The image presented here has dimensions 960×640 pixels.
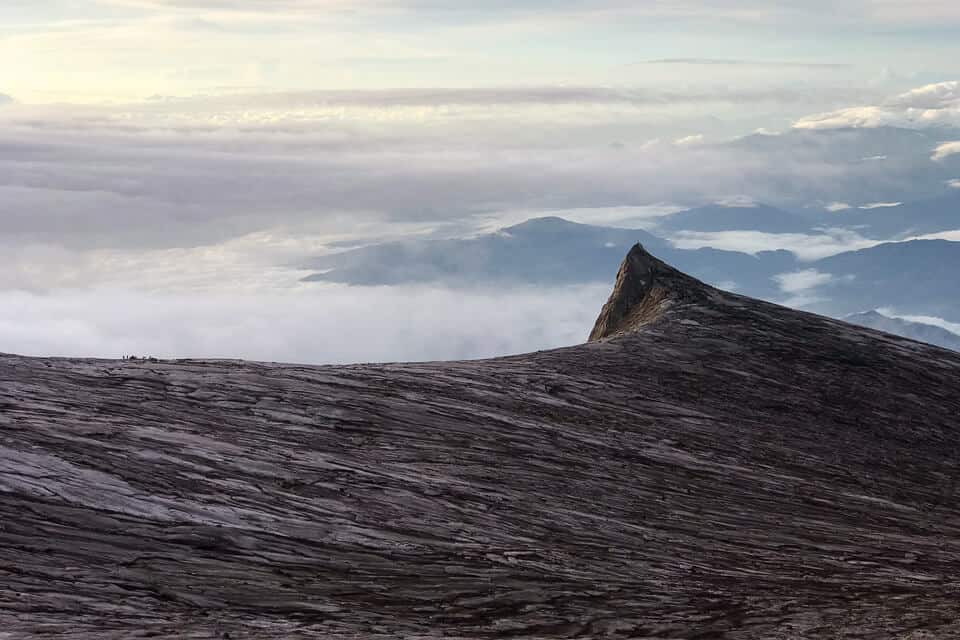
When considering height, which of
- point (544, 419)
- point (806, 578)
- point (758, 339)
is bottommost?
point (806, 578)

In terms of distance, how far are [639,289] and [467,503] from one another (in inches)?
1111

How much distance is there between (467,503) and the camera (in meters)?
21.2

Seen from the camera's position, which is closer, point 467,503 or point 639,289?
point 467,503

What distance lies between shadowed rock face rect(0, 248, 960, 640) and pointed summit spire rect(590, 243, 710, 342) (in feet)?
35.9

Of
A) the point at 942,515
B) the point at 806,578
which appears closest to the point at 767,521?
the point at 806,578

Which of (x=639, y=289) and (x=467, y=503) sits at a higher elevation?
(x=639, y=289)

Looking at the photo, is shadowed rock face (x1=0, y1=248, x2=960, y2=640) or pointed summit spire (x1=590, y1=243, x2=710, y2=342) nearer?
shadowed rock face (x1=0, y1=248, x2=960, y2=640)

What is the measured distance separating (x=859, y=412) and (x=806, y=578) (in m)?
15.5

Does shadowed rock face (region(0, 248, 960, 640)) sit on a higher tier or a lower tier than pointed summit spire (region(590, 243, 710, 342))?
lower

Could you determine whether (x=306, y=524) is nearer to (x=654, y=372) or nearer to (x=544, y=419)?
(x=544, y=419)

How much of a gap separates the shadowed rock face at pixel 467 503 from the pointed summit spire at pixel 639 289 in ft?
35.9

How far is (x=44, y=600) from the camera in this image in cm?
1502

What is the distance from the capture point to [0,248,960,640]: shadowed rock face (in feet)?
53.2

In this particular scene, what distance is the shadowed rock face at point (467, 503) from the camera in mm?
16219
